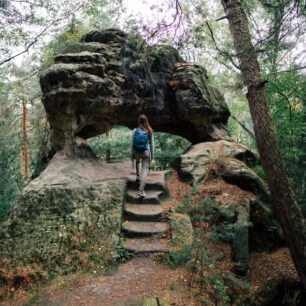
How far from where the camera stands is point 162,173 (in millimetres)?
10922

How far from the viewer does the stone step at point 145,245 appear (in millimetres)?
7160

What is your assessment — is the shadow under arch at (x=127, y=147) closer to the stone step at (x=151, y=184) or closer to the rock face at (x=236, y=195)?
the rock face at (x=236, y=195)

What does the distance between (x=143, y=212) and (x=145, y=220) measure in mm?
244

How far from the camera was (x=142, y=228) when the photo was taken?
7914 millimetres

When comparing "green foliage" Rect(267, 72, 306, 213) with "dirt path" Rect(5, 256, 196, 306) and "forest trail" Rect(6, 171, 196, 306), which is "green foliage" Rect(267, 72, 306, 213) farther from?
"dirt path" Rect(5, 256, 196, 306)

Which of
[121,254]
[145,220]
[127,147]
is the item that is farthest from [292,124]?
[127,147]

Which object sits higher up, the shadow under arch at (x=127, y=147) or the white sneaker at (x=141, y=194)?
the shadow under arch at (x=127, y=147)

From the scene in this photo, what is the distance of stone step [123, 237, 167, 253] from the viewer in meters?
7.16

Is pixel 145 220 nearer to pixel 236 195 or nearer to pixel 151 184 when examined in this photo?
pixel 151 184

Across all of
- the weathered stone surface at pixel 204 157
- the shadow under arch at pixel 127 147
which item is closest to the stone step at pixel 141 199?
the weathered stone surface at pixel 204 157

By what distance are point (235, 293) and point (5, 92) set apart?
656 inches

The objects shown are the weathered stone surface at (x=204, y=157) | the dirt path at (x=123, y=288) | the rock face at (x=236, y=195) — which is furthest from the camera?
the weathered stone surface at (x=204, y=157)

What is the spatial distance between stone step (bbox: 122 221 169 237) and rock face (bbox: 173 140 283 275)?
1144mm

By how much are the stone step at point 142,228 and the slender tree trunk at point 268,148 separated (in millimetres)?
2655
